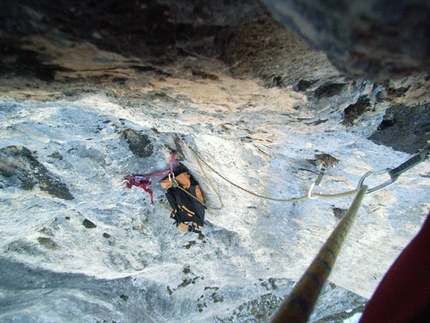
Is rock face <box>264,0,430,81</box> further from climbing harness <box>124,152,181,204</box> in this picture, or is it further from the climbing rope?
climbing harness <box>124,152,181,204</box>

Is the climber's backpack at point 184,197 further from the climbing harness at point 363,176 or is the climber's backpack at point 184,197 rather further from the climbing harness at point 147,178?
the climbing harness at point 363,176

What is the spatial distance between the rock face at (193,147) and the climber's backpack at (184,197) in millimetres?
124

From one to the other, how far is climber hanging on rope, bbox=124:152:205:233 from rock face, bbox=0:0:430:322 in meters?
0.09

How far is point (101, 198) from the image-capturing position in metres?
2.32

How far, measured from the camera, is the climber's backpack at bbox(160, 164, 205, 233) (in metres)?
2.36

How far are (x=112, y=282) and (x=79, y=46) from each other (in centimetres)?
334

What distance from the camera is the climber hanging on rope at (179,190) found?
7.56ft

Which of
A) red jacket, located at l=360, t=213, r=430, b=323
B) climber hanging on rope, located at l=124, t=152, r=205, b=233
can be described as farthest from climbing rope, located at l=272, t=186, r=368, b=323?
climber hanging on rope, located at l=124, t=152, r=205, b=233

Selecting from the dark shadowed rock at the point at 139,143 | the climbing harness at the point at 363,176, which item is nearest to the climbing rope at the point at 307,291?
the climbing harness at the point at 363,176

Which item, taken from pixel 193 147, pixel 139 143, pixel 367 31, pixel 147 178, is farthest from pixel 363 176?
pixel 147 178

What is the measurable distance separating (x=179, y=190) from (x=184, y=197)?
8 centimetres

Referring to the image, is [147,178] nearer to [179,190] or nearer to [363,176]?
[179,190]

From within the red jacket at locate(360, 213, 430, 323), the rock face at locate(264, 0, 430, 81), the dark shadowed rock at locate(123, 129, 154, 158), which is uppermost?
the rock face at locate(264, 0, 430, 81)

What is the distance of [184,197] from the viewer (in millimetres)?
2408
